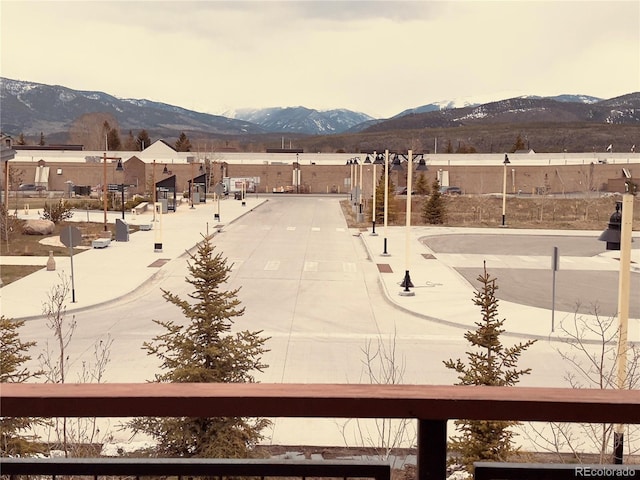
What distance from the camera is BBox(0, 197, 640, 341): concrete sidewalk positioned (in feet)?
61.6

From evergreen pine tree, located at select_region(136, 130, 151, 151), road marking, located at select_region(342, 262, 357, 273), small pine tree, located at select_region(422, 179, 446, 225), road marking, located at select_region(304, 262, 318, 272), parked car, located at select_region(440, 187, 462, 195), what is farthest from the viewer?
evergreen pine tree, located at select_region(136, 130, 151, 151)

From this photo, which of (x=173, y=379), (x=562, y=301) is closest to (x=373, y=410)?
(x=173, y=379)

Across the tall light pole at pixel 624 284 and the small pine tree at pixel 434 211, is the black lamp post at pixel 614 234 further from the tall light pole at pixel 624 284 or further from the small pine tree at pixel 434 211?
the small pine tree at pixel 434 211

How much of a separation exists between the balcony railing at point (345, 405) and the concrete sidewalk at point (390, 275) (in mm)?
14634

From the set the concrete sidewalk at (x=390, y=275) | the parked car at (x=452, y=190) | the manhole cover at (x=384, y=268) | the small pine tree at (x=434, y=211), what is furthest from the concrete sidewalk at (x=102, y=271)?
the parked car at (x=452, y=190)

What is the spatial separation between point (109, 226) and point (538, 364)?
31.2 m

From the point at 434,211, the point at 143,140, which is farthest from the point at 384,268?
the point at 143,140

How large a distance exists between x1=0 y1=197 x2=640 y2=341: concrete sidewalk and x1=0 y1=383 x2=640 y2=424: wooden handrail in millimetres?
14623

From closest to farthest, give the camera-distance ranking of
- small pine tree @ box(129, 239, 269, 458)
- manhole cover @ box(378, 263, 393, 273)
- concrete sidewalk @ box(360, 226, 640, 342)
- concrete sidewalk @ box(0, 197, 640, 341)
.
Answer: small pine tree @ box(129, 239, 269, 458)
concrete sidewalk @ box(360, 226, 640, 342)
concrete sidewalk @ box(0, 197, 640, 341)
manhole cover @ box(378, 263, 393, 273)

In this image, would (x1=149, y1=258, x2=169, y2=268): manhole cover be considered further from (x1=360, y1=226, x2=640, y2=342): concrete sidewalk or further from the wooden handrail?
the wooden handrail

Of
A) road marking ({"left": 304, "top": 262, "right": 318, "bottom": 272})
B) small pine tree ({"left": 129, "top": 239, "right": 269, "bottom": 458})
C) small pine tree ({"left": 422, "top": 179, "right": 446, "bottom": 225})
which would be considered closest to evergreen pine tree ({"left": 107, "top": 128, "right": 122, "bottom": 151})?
small pine tree ({"left": 422, "top": 179, "right": 446, "bottom": 225})

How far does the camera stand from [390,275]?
2467cm

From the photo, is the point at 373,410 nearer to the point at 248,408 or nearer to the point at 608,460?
the point at 248,408

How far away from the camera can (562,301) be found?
21109 millimetres
